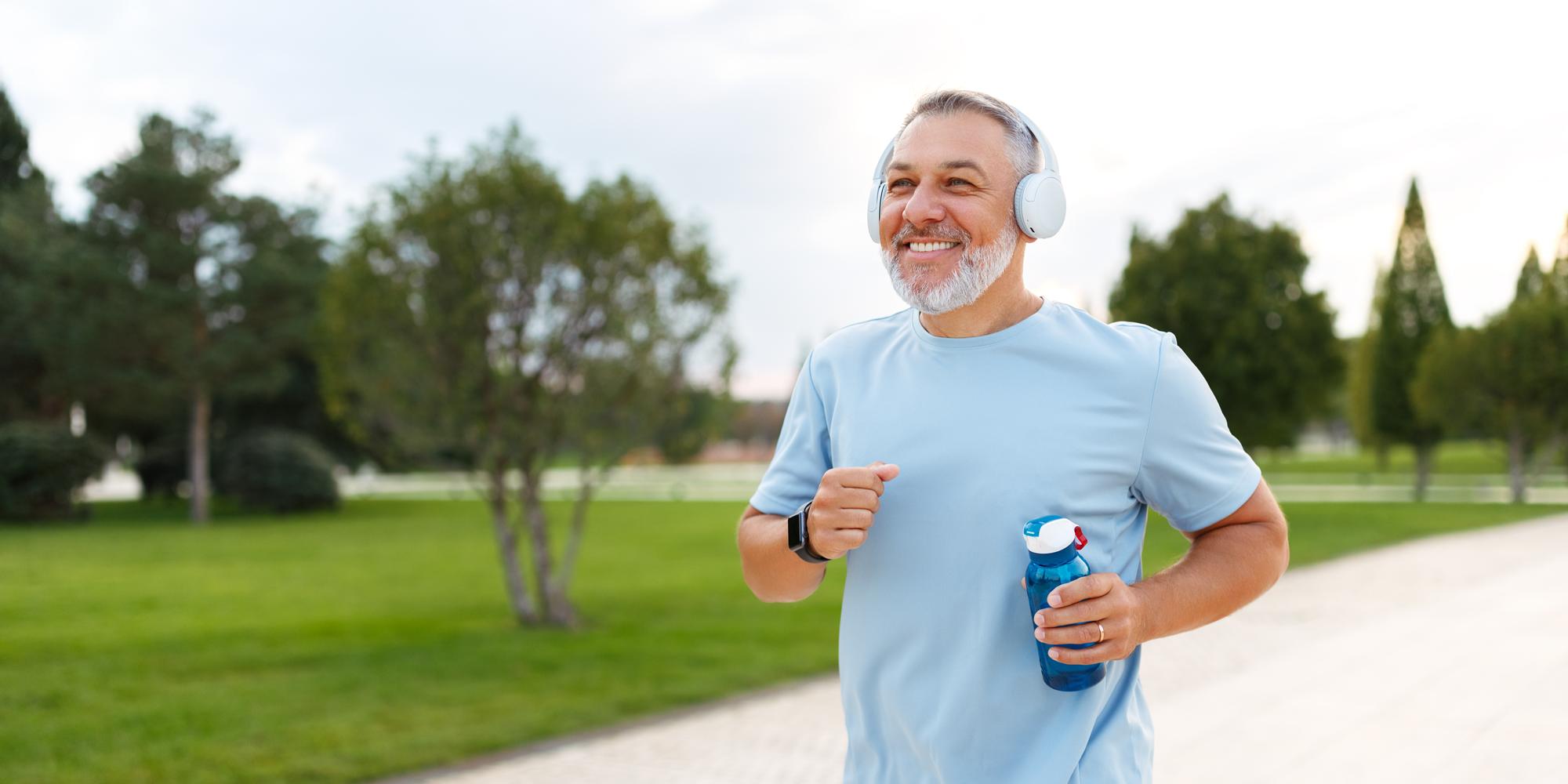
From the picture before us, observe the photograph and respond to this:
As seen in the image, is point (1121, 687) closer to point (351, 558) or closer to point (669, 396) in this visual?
point (669, 396)

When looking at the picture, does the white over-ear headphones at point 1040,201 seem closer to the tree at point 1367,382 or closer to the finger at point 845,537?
the finger at point 845,537

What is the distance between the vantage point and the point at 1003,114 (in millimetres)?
1972

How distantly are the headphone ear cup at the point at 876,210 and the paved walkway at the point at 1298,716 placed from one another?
4.83 meters

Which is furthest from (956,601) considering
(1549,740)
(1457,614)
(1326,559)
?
(1326,559)

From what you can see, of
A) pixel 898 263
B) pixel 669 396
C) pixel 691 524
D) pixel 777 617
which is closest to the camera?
pixel 898 263

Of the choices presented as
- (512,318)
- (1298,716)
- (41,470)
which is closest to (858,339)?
(1298,716)

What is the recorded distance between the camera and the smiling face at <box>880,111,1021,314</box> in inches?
75.4

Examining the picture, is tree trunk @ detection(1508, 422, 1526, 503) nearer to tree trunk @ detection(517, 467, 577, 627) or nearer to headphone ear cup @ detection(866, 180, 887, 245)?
tree trunk @ detection(517, 467, 577, 627)

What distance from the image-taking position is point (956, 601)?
6.07 ft

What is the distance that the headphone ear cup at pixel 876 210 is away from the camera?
2.09 meters

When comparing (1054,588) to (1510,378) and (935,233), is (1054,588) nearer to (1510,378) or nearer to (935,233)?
(935,233)

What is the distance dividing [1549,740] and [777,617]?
7.22m

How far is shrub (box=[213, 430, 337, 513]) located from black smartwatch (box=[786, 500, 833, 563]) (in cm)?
3474

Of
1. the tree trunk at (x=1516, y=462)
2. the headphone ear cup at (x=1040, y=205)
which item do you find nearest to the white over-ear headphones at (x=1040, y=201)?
the headphone ear cup at (x=1040, y=205)
